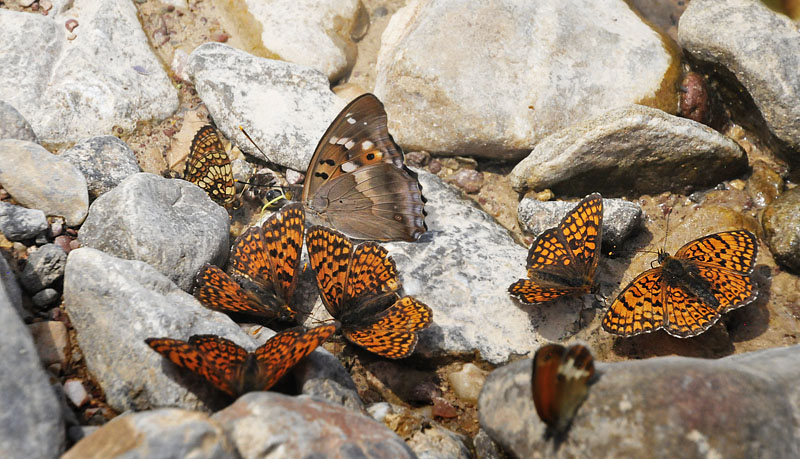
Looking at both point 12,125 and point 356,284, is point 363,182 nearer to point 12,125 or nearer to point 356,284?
point 356,284

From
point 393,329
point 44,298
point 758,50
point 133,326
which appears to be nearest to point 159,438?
point 133,326

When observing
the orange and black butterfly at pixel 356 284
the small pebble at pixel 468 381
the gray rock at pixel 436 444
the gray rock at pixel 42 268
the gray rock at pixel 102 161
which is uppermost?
Result: the gray rock at pixel 102 161

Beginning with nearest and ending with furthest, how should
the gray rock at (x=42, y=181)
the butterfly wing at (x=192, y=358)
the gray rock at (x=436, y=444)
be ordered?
the butterfly wing at (x=192, y=358)
the gray rock at (x=436, y=444)
the gray rock at (x=42, y=181)

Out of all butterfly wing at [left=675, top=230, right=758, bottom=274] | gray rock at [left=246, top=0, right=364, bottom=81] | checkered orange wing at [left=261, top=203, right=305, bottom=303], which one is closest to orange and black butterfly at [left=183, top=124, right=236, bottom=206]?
checkered orange wing at [left=261, top=203, right=305, bottom=303]

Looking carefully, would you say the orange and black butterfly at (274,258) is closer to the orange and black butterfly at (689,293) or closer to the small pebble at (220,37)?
the orange and black butterfly at (689,293)

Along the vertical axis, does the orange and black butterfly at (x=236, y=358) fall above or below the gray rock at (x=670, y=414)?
above

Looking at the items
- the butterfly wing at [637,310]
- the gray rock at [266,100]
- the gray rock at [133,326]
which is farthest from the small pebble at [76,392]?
the butterfly wing at [637,310]

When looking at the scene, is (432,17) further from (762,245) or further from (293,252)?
(762,245)

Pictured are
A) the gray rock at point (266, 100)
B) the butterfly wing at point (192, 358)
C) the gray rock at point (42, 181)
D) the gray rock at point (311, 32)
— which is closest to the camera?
the butterfly wing at point (192, 358)
